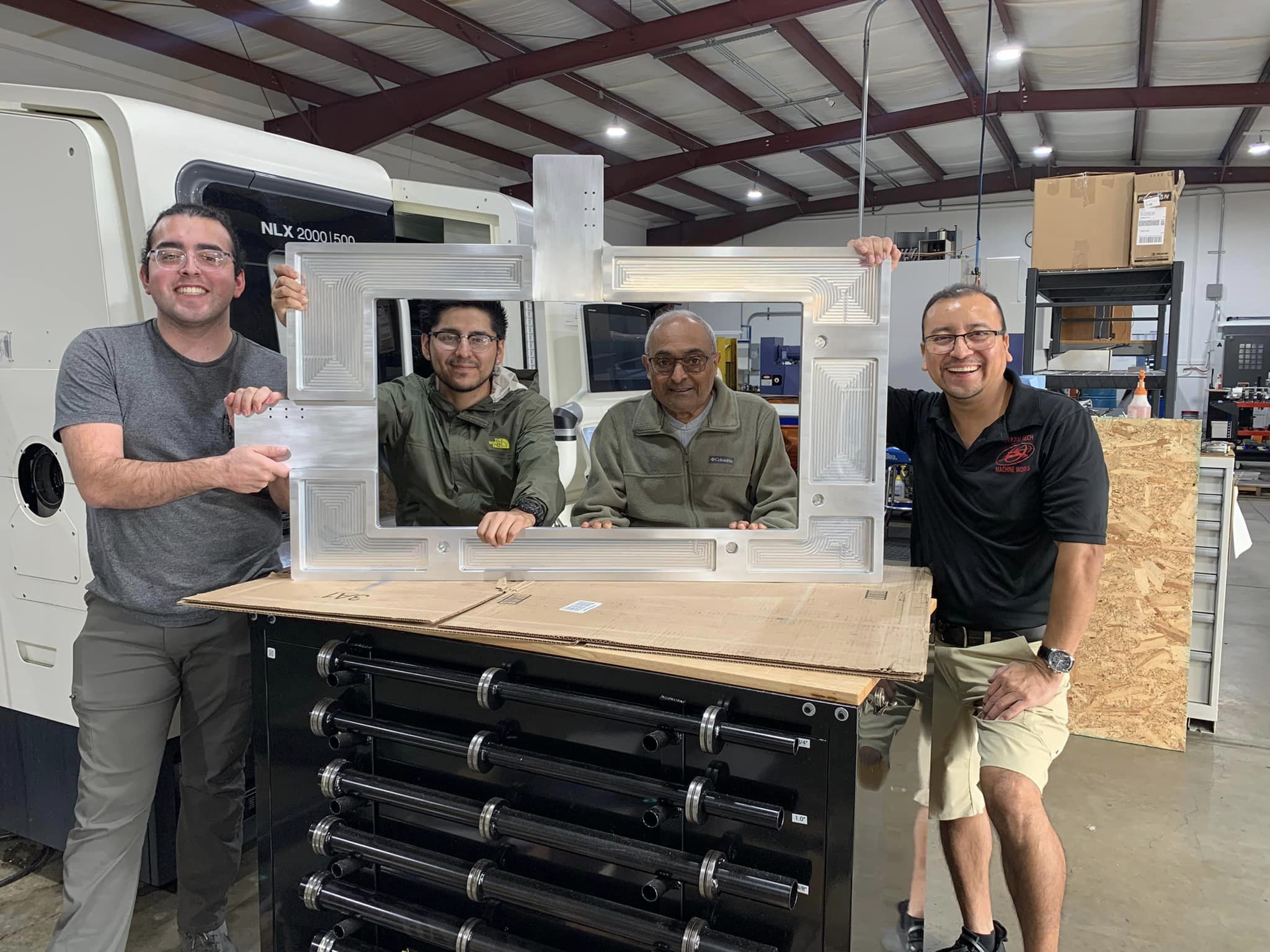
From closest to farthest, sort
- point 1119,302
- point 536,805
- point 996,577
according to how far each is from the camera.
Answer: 1. point 536,805
2. point 996,577
3. point 1119,302

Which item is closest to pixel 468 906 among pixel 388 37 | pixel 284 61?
pixel 388 37

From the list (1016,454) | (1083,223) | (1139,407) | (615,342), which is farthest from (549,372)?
(1083,223)

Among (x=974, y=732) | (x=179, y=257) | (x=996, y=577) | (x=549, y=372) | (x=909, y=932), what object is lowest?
(x=909, y=932)

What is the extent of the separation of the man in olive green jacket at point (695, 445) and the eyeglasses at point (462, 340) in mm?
324

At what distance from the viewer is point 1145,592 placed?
3510 mm

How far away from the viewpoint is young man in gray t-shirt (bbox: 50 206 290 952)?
1.99 meters

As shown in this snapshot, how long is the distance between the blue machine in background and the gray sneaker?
202cm

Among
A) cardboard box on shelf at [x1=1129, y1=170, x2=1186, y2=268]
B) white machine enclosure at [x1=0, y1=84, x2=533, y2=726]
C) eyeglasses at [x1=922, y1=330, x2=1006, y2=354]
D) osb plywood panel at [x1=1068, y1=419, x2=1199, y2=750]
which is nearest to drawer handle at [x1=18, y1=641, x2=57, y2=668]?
white machine enclosure at [x1=0, y1=84, x2=533, y2=726]

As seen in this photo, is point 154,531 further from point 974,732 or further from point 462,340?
point 974,732

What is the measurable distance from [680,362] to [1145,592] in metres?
2.54

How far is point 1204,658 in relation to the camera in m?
3.71

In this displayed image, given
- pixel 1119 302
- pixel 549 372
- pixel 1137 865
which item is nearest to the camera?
pixel 549 372

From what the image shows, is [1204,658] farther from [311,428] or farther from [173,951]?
[173,951]

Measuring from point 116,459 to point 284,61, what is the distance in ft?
21.6
